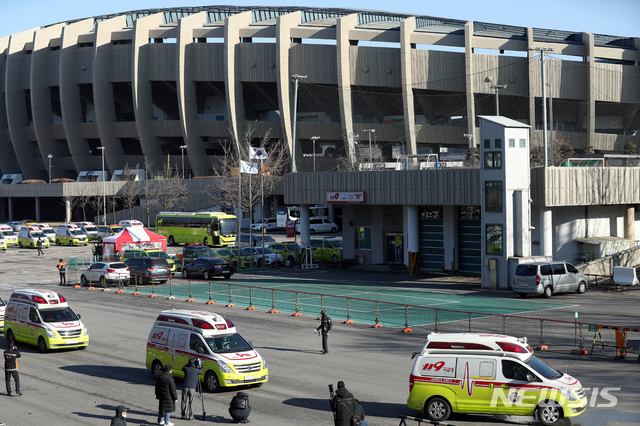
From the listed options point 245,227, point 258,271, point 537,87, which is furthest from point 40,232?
point 537,87

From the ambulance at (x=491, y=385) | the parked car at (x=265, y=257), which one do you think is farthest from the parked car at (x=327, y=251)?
the ambulance at (x=491, y=385)

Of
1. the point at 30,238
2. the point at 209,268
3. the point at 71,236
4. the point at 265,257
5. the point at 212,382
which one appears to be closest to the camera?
the point at 212,382

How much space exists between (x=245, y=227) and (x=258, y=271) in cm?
3012

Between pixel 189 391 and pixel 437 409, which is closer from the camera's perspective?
pixel 437 409

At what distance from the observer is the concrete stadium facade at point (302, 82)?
277ft

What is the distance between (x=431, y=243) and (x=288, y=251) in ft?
42.7

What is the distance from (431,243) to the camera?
157 ft

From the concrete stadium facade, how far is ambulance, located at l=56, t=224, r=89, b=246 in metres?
24.1

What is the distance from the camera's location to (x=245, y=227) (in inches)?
3204

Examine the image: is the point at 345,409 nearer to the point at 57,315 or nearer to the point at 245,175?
the point at 57,315

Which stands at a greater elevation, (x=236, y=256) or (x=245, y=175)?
(x=245, y=175)

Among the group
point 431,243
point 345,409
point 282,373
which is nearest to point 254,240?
point 431,243

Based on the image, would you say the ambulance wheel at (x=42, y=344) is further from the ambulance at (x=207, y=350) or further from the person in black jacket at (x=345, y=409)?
the person in black jacket at (x=345, y=409)

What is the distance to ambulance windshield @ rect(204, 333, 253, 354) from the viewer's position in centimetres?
1894
